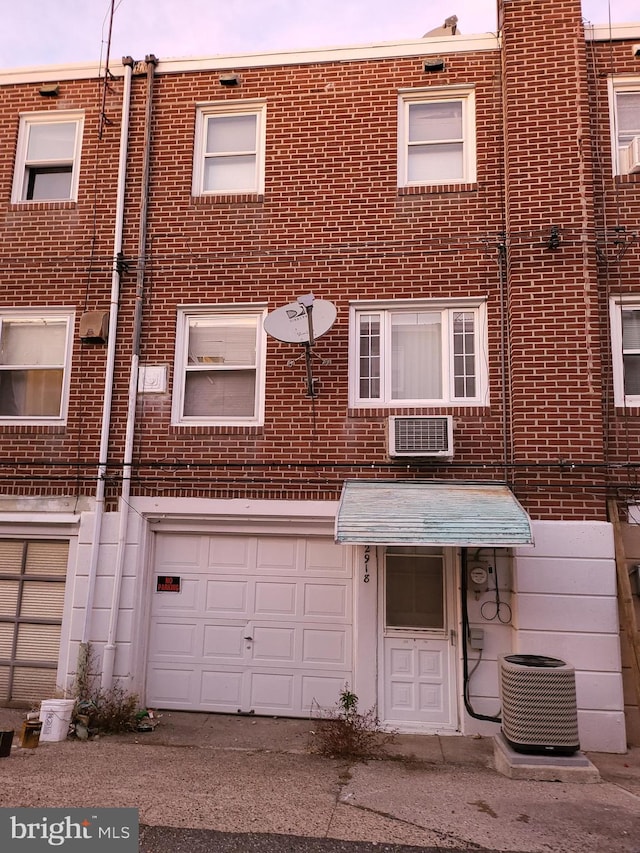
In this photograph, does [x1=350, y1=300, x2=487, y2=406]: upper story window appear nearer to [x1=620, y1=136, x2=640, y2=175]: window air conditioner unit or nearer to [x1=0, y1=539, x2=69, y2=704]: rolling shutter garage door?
[x1=620, y1=136, x2=640, y2=175]: window air conditioner unit

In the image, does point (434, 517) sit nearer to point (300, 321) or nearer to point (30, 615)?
point (300, 321)

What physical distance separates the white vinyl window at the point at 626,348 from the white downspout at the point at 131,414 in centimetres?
592

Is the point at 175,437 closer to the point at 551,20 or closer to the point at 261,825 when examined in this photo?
the point at 261,825

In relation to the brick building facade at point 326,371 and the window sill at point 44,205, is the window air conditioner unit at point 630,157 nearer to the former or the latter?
the brick building facade at point 326,371

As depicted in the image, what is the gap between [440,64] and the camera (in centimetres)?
826

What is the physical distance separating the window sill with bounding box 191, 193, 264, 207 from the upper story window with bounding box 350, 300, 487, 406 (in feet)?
6.68

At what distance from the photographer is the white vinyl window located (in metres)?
7.43

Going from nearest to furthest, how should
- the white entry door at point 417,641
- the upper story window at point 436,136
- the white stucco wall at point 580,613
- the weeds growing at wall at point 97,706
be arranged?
the white stucco wall at point 580,613 < the weeds growing at wall at point 97,706 < the white entry door at point 417,641 < the upper story window at point 436,136

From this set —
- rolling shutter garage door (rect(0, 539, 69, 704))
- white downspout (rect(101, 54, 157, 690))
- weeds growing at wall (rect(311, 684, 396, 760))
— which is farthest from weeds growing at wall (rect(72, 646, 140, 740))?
weeds growing at wall (rect(311, 684, 396, 760))

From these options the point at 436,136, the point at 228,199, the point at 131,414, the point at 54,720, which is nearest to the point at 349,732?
the point at 54,720

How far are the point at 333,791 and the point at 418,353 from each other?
Answer: 4957 millimetres

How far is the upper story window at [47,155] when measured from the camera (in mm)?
8883

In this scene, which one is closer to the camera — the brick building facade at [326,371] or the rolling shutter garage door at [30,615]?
the brick building facade at [326,371]

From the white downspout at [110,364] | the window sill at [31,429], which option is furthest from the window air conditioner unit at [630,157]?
the window sill at [31,429]
